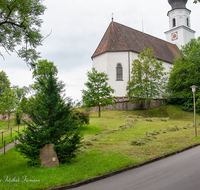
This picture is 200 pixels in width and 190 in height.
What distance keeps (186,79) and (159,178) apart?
25927 mm

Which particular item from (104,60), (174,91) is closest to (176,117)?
(174,91)

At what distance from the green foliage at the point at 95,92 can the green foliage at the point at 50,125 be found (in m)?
15.8

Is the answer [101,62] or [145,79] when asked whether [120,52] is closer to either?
[101,62]

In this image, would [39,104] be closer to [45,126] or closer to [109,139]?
[45,126]

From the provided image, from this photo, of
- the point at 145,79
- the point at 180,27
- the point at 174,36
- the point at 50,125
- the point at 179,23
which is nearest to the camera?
the point at 50,125

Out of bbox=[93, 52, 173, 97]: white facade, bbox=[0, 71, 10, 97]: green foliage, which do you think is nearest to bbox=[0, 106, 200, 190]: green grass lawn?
bbox=[93, 52, 173, 97]: white facade

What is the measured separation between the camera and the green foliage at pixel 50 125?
348 inches

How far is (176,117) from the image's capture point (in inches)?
1123

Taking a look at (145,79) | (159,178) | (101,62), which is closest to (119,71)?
(101,62)

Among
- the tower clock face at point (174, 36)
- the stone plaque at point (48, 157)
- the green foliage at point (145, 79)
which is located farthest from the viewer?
the tower clock face at point (174, 36)

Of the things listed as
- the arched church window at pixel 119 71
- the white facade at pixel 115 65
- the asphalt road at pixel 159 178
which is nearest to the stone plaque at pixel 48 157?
the asphalt road at pixel 159 178

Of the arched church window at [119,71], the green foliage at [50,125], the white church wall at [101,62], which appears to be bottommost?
the green foliage at [50,125]

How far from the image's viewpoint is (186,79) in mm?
30375

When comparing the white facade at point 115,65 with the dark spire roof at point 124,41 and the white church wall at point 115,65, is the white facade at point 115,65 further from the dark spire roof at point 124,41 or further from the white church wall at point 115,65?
the dark spire roof at point 124,41
